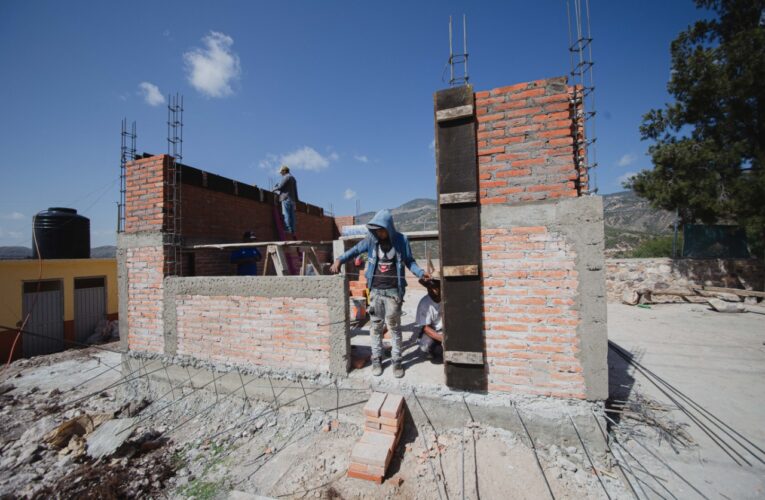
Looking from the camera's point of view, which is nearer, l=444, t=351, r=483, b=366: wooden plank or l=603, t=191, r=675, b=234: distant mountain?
l=444, t=351, r=483, b=366: wooden plank

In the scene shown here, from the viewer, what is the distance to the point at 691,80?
10820 millimetres

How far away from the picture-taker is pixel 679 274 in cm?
1166

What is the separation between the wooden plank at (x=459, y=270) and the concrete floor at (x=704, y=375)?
2654mm

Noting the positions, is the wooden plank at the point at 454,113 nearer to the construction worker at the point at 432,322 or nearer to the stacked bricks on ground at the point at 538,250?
the stacked bricks on ground at the point at 538,250

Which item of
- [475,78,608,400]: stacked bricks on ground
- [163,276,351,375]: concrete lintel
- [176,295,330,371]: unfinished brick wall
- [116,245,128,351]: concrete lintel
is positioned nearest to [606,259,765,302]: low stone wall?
[475,78,608,400]: stacked bricks on ground

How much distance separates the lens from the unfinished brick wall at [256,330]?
13.8ft

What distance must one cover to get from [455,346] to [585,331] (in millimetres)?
1421

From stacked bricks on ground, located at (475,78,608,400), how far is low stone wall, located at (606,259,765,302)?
12.0 meters

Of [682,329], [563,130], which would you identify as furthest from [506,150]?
[682,329]

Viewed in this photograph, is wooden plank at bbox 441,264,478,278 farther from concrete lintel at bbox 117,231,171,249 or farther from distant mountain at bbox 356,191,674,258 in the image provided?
distant mountain at bbox 356,191,674,258

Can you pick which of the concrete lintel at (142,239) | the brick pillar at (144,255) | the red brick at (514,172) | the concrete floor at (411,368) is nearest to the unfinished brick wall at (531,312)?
the red brick at (514,172)

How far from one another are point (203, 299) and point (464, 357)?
14.1 ft

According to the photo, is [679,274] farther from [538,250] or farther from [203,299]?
[203,299]

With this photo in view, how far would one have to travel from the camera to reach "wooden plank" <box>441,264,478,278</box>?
11.1 feet
